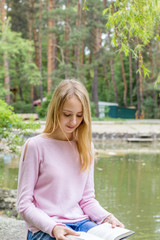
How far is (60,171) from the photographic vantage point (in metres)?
2.08

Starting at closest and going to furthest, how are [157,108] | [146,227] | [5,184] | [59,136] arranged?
[59,136] < [146,227] < [5,184] < [157,108]

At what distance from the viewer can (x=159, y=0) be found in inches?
162

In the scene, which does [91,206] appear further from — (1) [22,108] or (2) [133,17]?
(1) [22,108]

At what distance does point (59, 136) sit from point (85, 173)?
10.4 inches

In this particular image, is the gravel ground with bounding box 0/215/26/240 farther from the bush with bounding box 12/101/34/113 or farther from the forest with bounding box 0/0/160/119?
the bush with bounding box 12/101/34/113

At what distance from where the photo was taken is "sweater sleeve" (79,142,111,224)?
7.14ft

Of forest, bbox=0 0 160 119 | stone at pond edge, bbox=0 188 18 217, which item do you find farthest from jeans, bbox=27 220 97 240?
forest, bbox=0 0 160 119

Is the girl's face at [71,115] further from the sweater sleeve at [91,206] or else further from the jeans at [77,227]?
the jeans at [77,227]

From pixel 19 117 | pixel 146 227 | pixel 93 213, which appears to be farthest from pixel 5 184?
pixel 93 213

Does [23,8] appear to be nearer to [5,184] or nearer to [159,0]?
[5,184]

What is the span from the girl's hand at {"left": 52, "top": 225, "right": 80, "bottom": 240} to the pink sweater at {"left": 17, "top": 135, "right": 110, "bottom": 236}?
0.18 ft

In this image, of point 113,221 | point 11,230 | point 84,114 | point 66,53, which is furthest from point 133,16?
point 66,53

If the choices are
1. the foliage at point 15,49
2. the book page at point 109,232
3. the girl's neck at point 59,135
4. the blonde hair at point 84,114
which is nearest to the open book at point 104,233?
the book page at point 109,232

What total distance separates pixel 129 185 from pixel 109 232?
6.17 m
